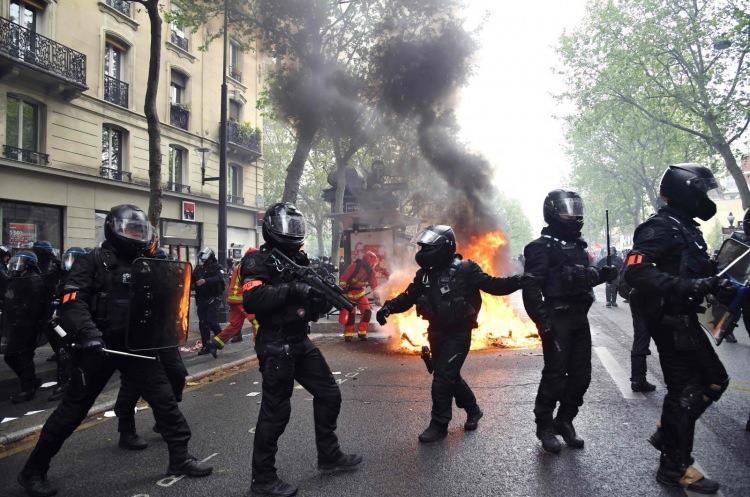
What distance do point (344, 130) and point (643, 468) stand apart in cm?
1428

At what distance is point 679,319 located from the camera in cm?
319

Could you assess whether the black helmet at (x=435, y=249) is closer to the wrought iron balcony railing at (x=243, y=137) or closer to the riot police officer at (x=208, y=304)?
the riot police officer at (x=208, y=304)

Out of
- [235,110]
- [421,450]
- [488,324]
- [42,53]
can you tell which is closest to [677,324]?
[421,450]

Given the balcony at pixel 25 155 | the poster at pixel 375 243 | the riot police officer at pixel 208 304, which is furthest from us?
the poster at pixel 375 243

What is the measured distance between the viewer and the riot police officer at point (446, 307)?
4.12 meters

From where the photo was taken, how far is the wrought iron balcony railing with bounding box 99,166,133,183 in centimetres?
1711

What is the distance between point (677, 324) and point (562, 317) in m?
0.87

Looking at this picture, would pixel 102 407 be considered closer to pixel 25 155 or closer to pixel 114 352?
pixel 114 352

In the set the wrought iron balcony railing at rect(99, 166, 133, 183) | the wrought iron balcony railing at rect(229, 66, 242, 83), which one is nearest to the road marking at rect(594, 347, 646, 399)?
the wrought iron balcony railing at rect(99, 166, 133, 183)

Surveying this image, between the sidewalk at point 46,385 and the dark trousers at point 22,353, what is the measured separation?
0.24 m

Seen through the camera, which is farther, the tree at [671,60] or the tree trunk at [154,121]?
the tree at [671,60]

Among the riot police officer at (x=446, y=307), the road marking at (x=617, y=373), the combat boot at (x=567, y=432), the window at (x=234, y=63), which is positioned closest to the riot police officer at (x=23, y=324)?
the riot police officer at (x=446, y=307)

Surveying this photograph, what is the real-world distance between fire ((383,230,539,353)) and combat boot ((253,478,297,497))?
473 cm

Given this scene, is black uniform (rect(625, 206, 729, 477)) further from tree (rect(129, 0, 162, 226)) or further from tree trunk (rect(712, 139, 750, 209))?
tree trunk (rect(712, 139, 750, 209))
